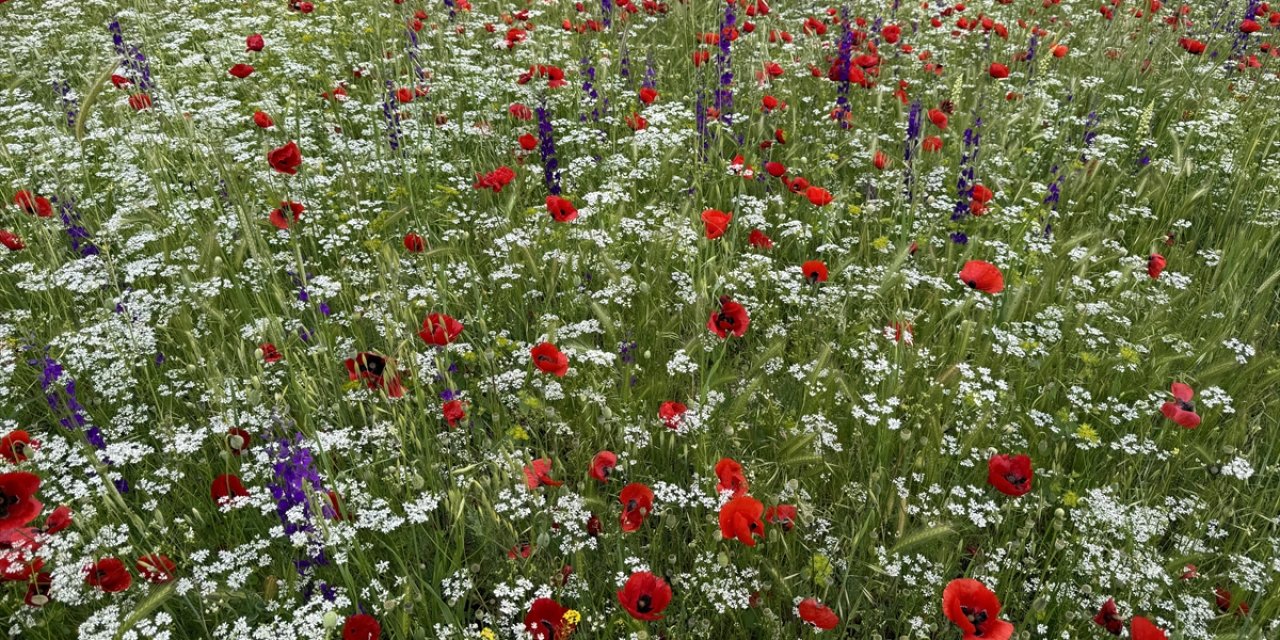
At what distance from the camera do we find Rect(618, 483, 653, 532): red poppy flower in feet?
6.31

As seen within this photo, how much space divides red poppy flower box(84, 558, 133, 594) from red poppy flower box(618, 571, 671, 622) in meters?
1.14

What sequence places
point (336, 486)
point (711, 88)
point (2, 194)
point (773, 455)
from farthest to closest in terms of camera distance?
1. point (711, 88)
2. point (2, 194)
3. point (773, 455)
4. point (336, 486)

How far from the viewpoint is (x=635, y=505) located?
1.95 metres

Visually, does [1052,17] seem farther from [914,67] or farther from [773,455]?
[773,455]

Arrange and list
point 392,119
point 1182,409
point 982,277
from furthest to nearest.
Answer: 1. point 392,119
2. point 982,277
3. point 1182,409

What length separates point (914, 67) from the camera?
5.12 meters

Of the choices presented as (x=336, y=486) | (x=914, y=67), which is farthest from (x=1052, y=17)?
(x=336, y=486)

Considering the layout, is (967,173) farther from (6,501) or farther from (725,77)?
(6,501)

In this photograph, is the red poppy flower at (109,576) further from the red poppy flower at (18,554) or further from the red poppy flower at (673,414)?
the red poppy flower at (673,414)

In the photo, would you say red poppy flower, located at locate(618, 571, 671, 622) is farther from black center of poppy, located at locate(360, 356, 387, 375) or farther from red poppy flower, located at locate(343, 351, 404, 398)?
black center of poppy, located at locate(360, 356, 387, 375)

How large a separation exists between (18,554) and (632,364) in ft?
5.59

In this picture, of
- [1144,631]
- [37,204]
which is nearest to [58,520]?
[37,204]

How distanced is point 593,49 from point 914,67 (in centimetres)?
207

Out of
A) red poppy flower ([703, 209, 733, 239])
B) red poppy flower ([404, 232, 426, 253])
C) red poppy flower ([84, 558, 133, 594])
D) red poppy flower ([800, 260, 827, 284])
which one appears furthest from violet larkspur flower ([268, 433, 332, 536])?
red poppy flower ([800, 260, 827, 284])
